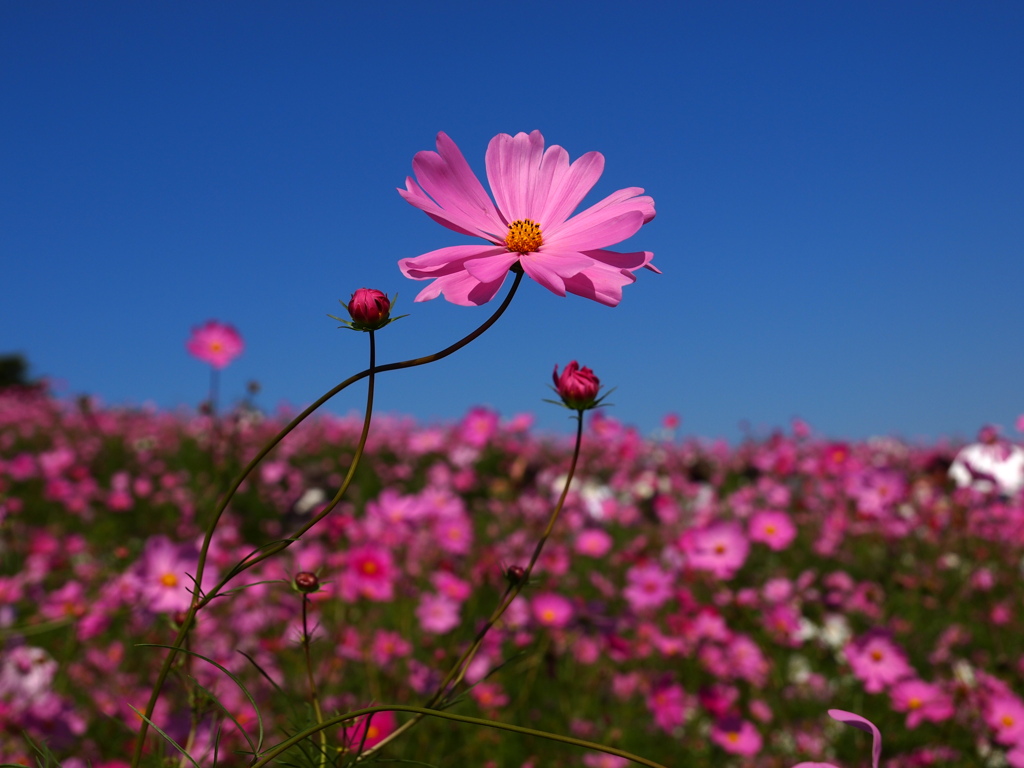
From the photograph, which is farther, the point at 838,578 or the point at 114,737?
the point at 838,578

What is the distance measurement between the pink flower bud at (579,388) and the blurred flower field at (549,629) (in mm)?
252

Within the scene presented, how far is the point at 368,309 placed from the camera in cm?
76

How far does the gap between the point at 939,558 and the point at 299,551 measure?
12.1 feet

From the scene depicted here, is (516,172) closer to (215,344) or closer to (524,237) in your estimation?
(524,237)

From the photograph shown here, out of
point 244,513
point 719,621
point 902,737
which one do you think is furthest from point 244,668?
point 244,513

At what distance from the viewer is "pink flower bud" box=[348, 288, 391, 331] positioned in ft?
2.48

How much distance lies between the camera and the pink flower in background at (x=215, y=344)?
2.68m

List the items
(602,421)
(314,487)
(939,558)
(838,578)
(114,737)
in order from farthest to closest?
(314,487) < (939,558) < (838,578) < (602,421) < (114,737)

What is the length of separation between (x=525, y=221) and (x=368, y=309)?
0.26 meters

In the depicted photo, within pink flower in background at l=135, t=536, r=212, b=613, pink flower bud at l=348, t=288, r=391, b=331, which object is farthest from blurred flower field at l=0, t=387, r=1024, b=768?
pink flower bud at l=348, t=288, r=391, b=331

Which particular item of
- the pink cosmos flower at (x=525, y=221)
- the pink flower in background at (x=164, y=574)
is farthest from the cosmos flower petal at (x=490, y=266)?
the pink flower in background at (x=164, y=574)

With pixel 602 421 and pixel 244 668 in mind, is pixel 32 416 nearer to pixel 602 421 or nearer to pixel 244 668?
pixel 244 668

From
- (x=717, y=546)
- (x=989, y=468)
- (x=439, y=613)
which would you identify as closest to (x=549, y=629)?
(x=439, y=613)

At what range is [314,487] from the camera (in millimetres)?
7070
